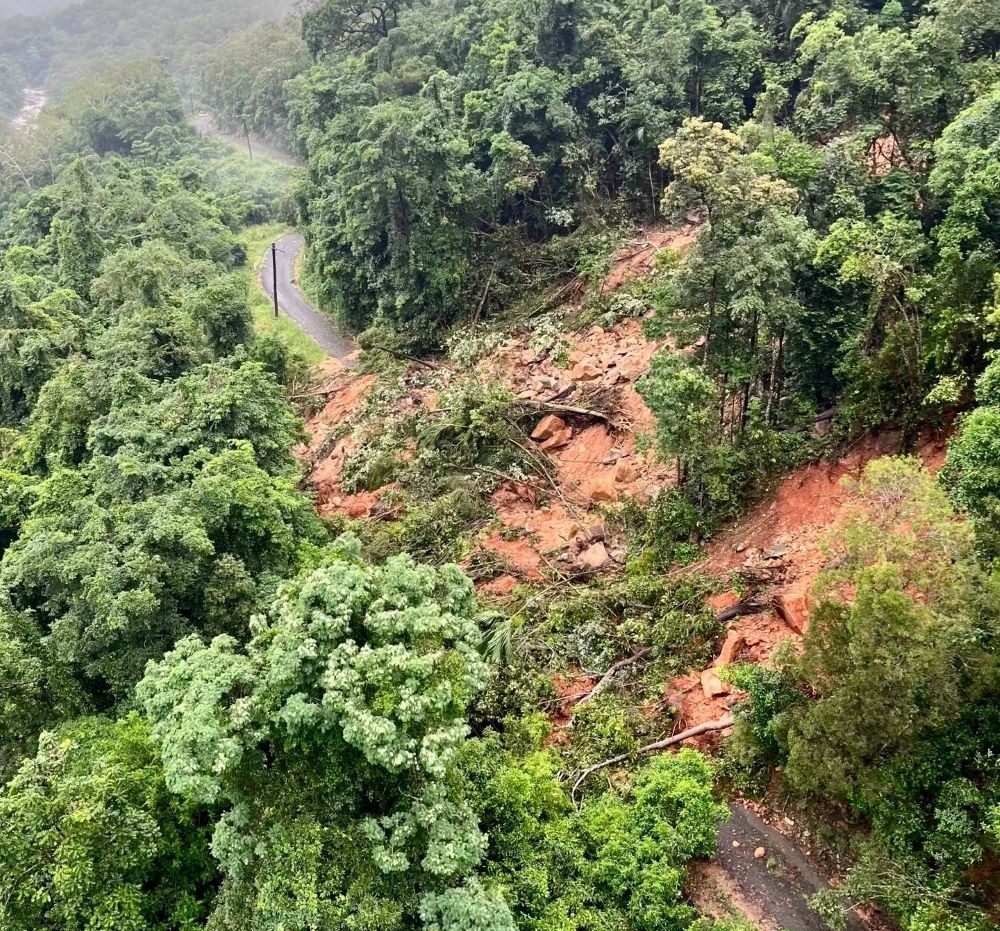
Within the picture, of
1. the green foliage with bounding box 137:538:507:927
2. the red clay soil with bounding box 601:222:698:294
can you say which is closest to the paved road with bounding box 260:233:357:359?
the red clay soil with bounding box 601:222:698:294

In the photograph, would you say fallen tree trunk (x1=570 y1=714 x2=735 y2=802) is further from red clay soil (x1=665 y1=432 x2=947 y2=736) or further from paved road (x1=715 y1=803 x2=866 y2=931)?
paved road (x1=715 y1=803 x2=866 y2=931)

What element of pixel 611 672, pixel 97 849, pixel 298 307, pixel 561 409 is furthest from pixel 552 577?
pixel 298 307

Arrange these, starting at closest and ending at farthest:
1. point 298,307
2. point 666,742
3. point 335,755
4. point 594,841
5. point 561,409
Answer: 1. point 335,755
2. point 594,841
3. point 666,742
4. point 561,409
5. point 298,307

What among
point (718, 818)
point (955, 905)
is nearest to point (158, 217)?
point (718, 818)

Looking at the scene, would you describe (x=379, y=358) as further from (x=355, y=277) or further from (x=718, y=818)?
(x=718, y=818)

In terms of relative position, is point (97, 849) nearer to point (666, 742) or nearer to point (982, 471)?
point (666, 742)

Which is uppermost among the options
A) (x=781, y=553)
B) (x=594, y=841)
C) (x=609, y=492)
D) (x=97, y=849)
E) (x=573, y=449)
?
(x=97, y=849)
